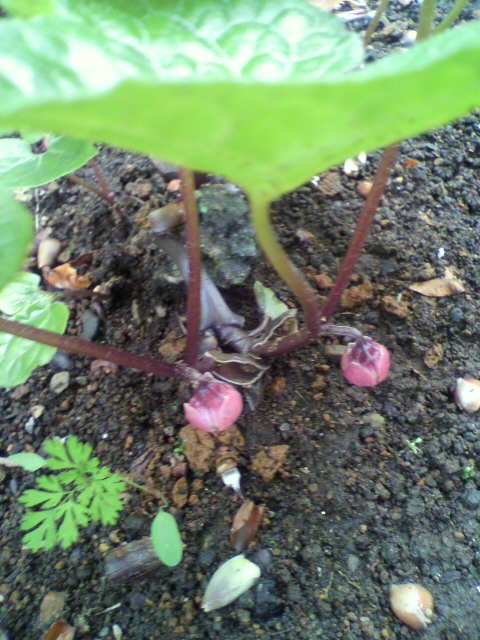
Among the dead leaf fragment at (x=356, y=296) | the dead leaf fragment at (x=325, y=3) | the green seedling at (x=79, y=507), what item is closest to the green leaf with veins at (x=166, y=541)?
the green seedling at (x=79, y=507)

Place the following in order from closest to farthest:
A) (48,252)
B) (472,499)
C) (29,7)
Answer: (29,7) < (472,499) < (48,252)

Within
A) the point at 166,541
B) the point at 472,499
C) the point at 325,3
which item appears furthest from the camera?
the point at 325,3

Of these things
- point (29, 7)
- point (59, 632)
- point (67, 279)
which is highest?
point (29, 7)

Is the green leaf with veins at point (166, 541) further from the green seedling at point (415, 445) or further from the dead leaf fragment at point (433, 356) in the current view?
the dead leaf fragment at point (433, 356)

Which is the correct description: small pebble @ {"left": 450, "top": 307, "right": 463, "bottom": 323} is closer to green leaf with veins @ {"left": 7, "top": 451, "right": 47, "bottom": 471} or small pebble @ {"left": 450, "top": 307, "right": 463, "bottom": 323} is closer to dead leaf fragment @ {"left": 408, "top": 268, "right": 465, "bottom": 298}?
dead leaf fragment @ {"left": 408, "top": 268, "right": 465, "bottom": 298}

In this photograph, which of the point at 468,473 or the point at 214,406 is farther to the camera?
the point at 468,473

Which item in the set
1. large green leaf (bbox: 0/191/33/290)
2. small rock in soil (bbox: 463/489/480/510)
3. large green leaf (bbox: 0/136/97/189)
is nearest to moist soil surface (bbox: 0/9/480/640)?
small rock in soil (bbox: 463/489/480/510)

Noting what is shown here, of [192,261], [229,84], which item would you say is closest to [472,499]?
[192,261]

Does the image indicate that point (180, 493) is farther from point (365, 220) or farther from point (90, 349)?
point (365, 220)
